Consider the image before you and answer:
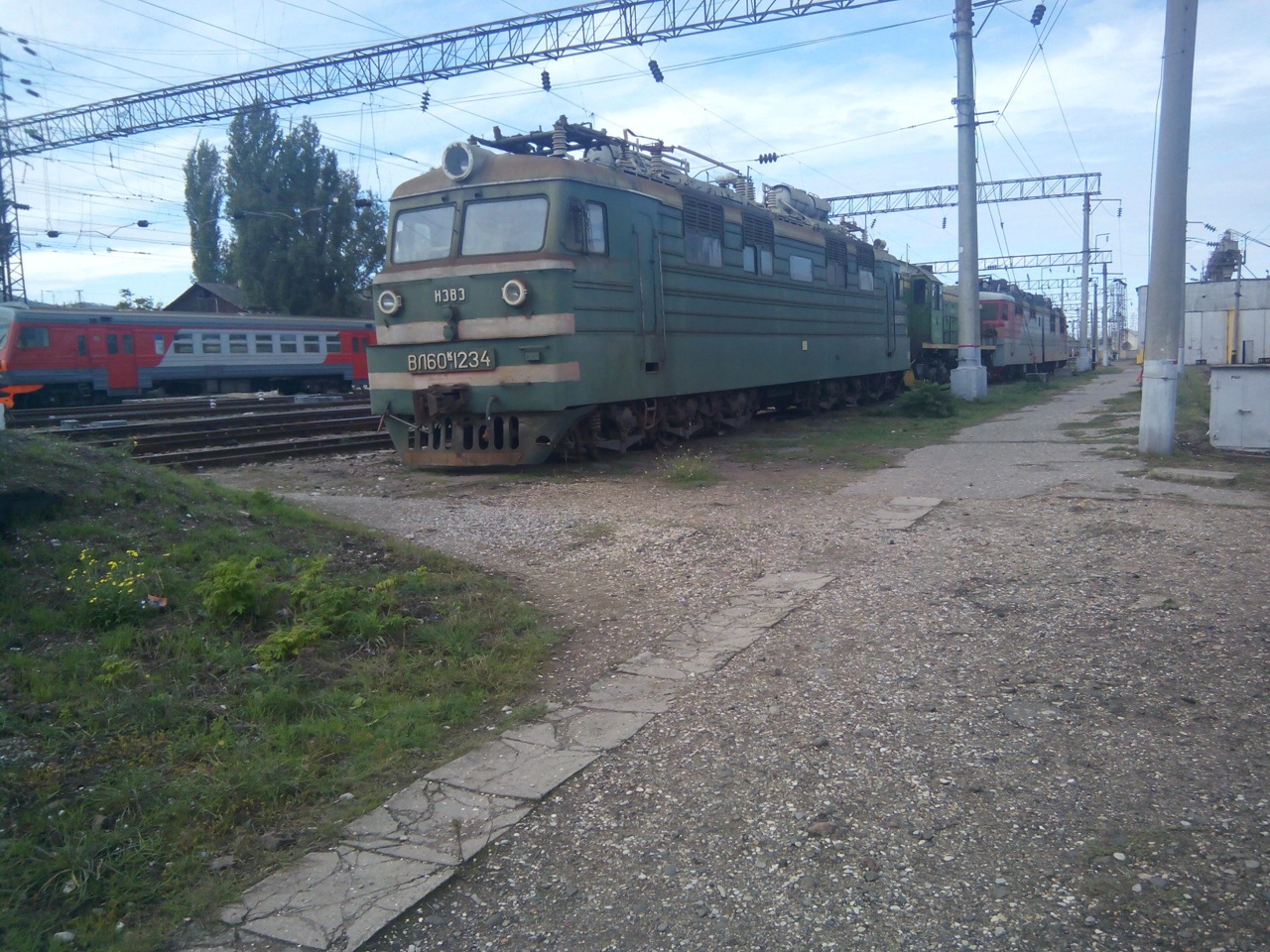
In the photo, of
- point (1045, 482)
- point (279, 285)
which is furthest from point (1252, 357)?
point (279, 285)

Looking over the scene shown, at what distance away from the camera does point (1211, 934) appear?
2.71 m

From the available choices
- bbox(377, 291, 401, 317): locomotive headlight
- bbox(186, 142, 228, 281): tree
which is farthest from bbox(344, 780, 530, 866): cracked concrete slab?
bbox(186, 142, 228, 281): tree

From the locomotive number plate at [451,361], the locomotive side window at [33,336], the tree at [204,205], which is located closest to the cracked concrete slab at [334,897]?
the locomotive number plate at [451,361]

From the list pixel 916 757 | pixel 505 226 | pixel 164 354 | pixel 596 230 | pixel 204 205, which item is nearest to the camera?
pixel 916 757

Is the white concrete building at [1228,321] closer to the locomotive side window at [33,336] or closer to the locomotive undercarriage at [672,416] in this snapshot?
the locomotive undercarriage at [672,416]

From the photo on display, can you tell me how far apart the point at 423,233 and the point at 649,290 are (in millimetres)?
2891

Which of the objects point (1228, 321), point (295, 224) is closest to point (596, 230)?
point (1228, 321)

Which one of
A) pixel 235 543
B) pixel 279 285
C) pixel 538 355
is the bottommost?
pixel 235 543

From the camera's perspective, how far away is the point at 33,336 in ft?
84.6

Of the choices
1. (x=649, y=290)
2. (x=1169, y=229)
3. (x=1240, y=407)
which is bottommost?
(x=1240, y=407)

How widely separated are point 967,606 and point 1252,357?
29.7 meters

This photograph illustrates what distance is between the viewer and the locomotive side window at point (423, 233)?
1150 cm

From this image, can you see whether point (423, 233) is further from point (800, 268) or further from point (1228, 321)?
point (1228, 321)

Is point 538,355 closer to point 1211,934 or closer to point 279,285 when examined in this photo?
point 1211,934
